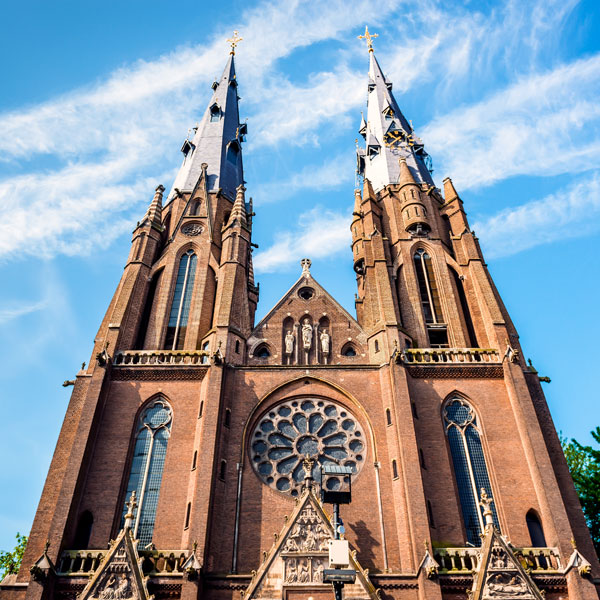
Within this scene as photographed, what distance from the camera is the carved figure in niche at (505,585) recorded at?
1897 centimetres

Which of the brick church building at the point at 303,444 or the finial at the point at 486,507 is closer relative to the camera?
the brick church building at the point at 303,444

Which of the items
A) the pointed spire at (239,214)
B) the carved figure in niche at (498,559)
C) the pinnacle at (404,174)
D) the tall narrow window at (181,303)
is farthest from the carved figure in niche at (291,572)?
the pinnacle at (404,174)

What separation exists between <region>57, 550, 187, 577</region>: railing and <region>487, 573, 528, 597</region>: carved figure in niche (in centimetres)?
921

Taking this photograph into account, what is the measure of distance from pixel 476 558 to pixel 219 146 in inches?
1191

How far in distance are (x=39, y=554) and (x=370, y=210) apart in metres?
22.4

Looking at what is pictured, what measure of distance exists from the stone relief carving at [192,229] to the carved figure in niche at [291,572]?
18661 millimetres

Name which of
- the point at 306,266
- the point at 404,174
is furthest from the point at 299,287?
→ the point at 404,174

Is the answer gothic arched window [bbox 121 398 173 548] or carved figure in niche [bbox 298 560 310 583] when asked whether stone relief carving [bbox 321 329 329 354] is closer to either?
gothic arched window [bbox 121 398 173 548]

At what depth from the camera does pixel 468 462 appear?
23547 mm

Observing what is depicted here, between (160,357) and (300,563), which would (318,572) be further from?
(160,357)

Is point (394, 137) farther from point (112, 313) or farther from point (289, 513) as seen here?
point (289, 513)

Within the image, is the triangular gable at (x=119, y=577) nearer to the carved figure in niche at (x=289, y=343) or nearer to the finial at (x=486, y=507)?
the carved figure in niche at (x=289, y=343)

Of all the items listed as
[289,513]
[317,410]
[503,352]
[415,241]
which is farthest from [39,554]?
[415,241]

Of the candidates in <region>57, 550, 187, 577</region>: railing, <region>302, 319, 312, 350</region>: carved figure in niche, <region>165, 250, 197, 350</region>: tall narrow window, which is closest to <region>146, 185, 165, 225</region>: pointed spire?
<region>165, 250, 197, 350</region>: tall narrow window
